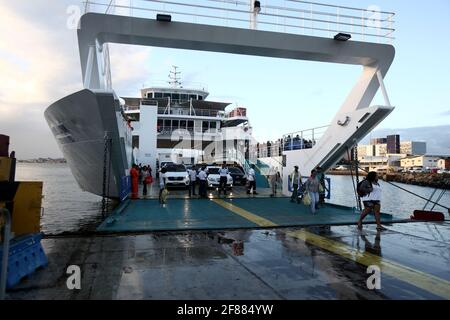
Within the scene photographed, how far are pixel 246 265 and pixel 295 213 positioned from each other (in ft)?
19.6

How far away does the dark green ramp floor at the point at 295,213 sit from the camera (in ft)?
31.6

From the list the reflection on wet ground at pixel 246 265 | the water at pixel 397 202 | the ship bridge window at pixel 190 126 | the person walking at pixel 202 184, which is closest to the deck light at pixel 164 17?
the person walking at pixel 202 184

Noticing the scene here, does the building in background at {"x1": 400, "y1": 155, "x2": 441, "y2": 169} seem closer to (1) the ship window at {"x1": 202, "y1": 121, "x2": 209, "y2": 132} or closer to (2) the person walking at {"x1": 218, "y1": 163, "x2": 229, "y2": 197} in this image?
(1) the ship window at {"x1": 202, "y1": 121, "x2": 209, "y2": 132}

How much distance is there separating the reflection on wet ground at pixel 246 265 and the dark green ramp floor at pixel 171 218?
2.37 ft

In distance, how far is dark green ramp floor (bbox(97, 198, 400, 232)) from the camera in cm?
867

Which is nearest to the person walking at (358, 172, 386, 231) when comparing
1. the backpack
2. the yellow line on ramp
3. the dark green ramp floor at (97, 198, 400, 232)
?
the backpack

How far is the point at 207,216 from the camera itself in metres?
10.3

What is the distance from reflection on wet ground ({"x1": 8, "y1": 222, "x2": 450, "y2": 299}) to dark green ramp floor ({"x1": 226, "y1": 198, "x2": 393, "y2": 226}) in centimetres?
141

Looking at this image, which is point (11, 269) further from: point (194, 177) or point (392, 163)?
point (392, 163)

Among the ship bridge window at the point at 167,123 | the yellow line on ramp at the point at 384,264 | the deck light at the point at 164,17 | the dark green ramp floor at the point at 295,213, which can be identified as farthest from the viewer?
the ship bridge window at the point at 167,123

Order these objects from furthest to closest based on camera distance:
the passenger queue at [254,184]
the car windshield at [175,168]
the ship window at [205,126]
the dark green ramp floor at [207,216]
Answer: the ship window at [205,126]
the car windshield at [175,168]
the dark green ramp floor at [207,216]
the passenger queue at [254,184]

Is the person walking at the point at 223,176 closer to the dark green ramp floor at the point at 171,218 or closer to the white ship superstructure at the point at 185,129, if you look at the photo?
the dark green ramp floor at the point at 171,218

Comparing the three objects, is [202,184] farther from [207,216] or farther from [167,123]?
[167,123]

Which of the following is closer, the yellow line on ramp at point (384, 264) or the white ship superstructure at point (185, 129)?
the yellow line on ramp at point (384, 264)
